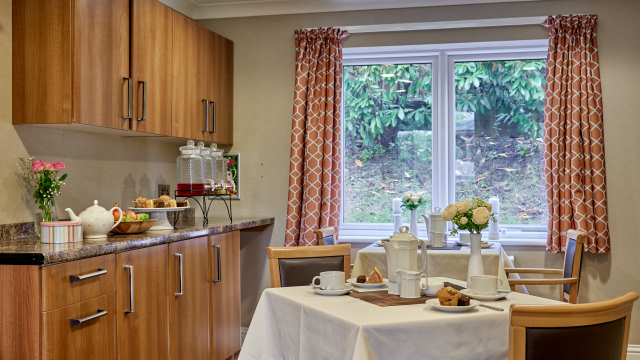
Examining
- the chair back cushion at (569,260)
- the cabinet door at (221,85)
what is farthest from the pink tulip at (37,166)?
the chair back cushion at (569,260)

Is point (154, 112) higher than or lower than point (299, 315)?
higher

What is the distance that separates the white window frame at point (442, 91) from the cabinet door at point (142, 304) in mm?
1630

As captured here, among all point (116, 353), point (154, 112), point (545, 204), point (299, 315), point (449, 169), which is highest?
point (154, 112)

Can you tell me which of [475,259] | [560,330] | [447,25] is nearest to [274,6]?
[447,25]

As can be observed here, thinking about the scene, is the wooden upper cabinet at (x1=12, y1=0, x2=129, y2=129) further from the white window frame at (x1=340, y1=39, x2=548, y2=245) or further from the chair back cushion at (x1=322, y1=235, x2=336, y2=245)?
the white window frame at (x1=340, y1=39, x2=548, y2=245)

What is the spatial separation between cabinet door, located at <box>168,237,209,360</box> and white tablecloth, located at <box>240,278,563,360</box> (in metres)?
1.18

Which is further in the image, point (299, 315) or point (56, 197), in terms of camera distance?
point (56, 197)

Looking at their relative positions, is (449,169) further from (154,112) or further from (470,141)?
(154,112)

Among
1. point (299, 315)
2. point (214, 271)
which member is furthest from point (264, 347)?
point (214, 271)

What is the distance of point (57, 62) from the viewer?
2484 mm

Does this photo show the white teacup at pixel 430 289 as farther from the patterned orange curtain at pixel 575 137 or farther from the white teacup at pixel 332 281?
the patterned orange curtain at pixel 575 137

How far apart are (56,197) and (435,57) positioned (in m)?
2.80

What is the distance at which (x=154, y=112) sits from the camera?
3131 millimetres

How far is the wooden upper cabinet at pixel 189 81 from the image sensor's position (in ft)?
11.1
